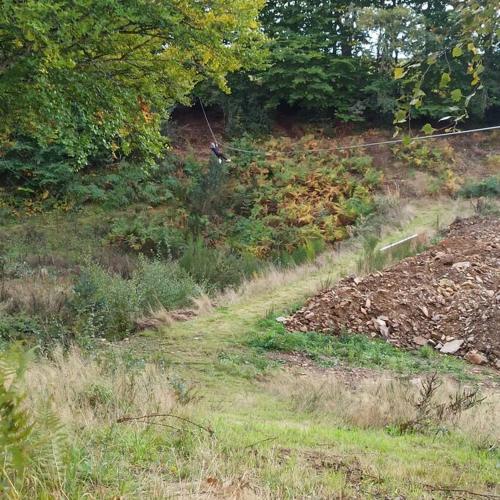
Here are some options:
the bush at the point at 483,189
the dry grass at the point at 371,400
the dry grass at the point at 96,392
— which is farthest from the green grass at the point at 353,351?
the bush at the point at 483,189

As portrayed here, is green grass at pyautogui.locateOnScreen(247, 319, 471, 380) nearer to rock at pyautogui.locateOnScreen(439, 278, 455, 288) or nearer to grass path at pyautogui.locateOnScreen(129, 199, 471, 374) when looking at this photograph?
grass path at pyautogui.locateOnScreen(129, 199, 471, 374)

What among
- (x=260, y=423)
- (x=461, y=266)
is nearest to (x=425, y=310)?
(x=461, y=266)

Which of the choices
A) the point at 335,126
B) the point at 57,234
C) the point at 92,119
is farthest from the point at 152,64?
the point at 335,126

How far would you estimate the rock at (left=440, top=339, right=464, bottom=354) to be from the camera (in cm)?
862

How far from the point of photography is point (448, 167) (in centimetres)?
2127

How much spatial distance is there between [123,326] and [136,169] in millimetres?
13662

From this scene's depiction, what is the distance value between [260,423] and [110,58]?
536cm

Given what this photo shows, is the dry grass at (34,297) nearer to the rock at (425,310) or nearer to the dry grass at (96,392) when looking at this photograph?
Result: the dry grass at (96,392)

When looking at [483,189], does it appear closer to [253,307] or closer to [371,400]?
[253,307]

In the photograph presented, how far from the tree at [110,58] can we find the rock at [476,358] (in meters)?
5.60

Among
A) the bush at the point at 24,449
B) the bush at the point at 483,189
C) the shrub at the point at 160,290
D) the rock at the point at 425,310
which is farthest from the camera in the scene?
the bush at the point at 483,189

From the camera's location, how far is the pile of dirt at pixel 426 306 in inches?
345

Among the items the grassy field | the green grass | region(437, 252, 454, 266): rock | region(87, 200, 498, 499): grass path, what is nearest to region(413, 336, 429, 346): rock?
the green grass

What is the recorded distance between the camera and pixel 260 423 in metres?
4.27
